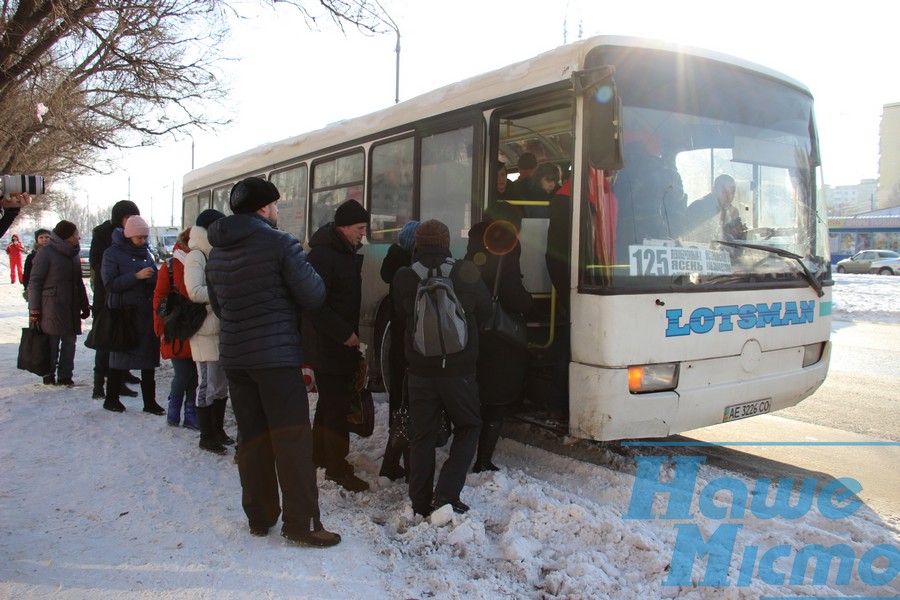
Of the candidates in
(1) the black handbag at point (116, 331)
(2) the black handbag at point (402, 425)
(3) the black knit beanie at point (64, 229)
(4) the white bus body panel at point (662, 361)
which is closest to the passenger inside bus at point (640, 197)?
(4) the white bus body panel at point (662, 361)

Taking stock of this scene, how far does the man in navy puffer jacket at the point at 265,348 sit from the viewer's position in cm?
356

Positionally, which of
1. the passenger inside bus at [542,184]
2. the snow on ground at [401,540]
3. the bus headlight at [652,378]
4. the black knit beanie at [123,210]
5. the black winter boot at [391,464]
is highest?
the passenger inside bus at [542,184]

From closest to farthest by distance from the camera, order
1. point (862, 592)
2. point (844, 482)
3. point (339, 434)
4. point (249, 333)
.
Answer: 1. point (862, 592)
2. point (249, 333)
3. point (339, 434)
4. point (844, 482)

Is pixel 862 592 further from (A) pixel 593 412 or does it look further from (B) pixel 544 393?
(B) pixel 544 393

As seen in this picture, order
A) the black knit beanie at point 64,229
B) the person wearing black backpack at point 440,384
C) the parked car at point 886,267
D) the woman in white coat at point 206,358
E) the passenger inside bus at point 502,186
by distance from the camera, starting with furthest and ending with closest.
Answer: the parked car at point 886,267, the black knit beanie at point 64,229, the passenger inside bus at point 502,186, the woman in white coat at point 206,358, the person wearing black backpack at point 440,384

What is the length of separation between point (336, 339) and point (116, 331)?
3.27 meters

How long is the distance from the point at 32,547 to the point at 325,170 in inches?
202

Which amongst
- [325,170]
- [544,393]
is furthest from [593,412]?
[325,170]

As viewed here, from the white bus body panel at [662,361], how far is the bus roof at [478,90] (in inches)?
64.8

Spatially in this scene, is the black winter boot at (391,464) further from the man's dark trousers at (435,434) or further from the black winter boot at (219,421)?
the black winter boot at (219,421)

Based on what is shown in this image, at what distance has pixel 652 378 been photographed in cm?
444

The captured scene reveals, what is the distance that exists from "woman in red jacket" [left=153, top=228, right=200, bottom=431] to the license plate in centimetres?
417

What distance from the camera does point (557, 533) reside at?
12.3 feet

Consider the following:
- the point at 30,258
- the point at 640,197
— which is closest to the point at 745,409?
the point at 640,197
